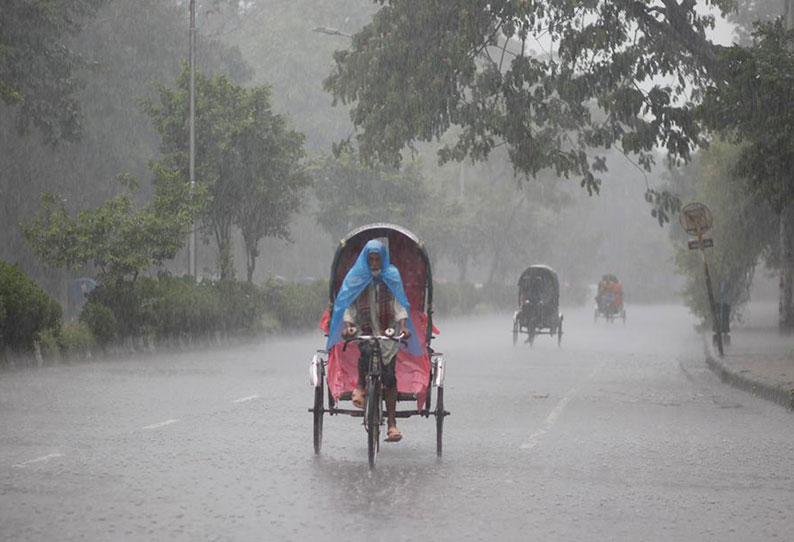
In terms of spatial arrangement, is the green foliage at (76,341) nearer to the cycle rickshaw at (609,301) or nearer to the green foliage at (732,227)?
the green foliage at (732,227)

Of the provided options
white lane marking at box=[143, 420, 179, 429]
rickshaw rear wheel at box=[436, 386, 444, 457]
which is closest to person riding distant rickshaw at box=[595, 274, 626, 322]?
white lane marking at box=[143, 420, 179, 429]

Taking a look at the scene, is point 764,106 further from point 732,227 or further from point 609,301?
point 609,301

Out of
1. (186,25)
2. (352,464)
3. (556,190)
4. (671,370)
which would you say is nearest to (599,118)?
(556,190)

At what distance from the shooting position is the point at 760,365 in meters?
24.8

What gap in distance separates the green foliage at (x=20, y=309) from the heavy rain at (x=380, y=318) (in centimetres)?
5

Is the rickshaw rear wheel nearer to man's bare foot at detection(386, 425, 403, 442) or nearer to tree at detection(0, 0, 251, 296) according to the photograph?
man's bare foot at detection(386, 425, 403, 442)

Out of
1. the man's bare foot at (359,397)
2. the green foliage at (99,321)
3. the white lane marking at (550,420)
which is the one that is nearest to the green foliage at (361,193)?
the green foliage at (99,321)

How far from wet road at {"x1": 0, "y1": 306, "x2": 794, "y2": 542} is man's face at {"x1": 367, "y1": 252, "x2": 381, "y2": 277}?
153cm

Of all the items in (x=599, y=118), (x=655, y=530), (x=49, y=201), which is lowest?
(x=655, y=530)

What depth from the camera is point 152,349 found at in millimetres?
29000

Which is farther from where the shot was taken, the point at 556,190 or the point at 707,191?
the point at 556,190

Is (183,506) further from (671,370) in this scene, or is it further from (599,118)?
(599,118)

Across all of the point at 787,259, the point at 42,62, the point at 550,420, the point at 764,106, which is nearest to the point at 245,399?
the point at 550,420

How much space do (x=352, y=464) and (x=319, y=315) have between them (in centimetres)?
3340
